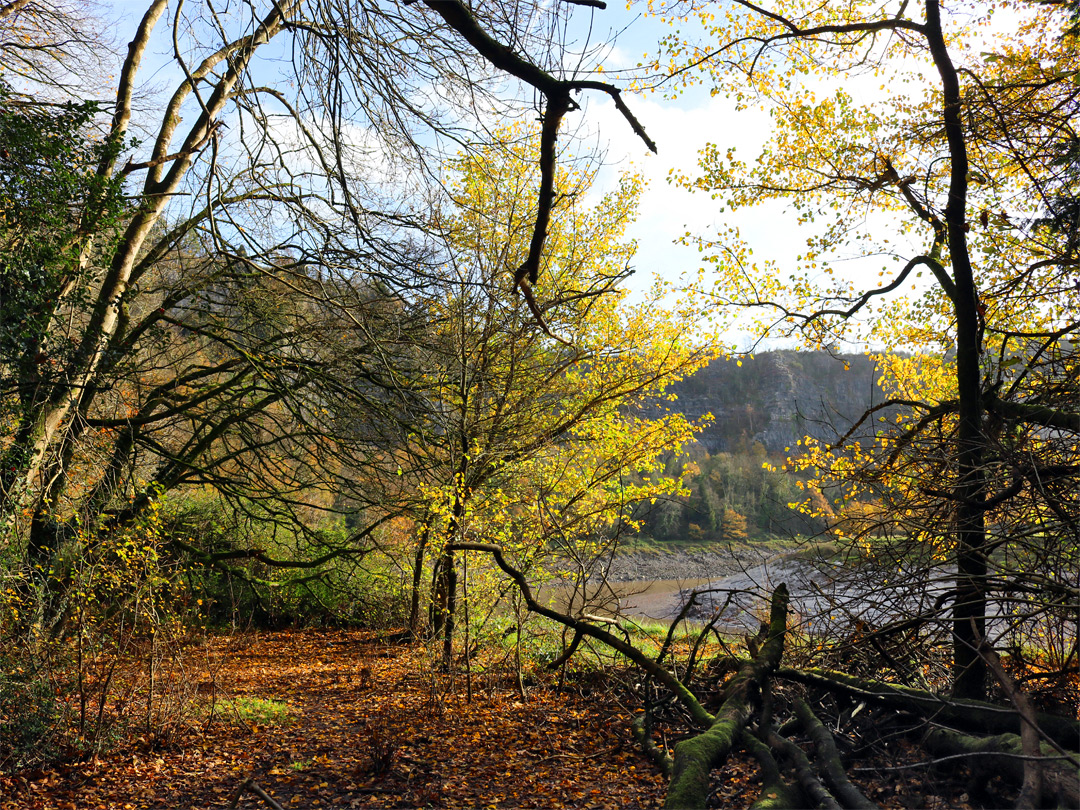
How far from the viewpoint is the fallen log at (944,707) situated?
3.07 m

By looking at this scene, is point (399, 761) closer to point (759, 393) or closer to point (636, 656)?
point (636, 656)

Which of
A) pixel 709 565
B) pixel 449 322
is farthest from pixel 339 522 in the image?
pixel 709 565

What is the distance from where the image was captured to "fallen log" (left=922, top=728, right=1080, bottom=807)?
2447mm

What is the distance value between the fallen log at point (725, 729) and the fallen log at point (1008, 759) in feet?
3.36

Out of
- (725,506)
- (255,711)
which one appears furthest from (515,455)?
(725,506)

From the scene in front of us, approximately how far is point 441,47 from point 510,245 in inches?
180

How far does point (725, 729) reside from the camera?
3.87 metres

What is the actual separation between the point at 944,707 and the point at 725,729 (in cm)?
116

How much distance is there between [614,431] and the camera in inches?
352

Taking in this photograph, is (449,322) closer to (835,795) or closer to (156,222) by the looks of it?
(156,222)

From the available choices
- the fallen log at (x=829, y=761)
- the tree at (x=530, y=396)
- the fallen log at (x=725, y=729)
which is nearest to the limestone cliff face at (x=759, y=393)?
the tree at (x=530, y=396)

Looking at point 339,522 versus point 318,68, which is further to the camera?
point 339,522

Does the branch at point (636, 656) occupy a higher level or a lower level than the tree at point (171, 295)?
lower

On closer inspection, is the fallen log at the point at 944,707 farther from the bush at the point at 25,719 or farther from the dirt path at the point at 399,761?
the bush at the point at 25,719
